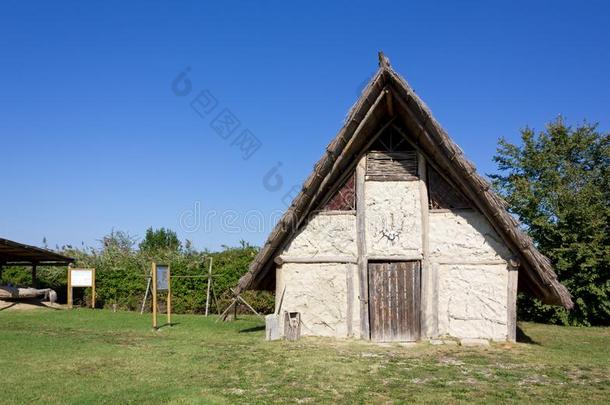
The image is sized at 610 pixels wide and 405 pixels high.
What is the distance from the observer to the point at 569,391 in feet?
22.7

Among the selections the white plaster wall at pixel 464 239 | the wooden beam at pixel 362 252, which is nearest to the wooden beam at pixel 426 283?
the white plaster wall at pixel 464 239

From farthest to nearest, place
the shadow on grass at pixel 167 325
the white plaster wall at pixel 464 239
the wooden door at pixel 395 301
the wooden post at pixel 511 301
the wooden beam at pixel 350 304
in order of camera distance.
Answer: the shadow on grass at pixel 167 325 → the wooden beam at pixel 350 304 → the wooden door at pixel 395 301 → the white plaster wall at pixel 464 239 → the wooden post at pixel 511 301

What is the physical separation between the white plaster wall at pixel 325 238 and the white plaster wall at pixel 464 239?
5.72 feet

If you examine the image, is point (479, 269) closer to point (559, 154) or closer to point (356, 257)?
point (356, 257)

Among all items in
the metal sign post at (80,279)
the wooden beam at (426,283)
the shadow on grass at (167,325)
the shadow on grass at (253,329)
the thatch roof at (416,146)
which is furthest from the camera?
the metal sign post at (80,279)

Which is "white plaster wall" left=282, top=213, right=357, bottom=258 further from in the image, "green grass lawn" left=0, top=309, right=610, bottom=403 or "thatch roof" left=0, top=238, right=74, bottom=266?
"thatch roof" left=0, top=238, right=74, bottom=266

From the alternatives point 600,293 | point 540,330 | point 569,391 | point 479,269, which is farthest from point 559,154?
point 569,391

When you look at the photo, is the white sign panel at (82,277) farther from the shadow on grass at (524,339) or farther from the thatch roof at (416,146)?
the shadow on grass at (524,339)

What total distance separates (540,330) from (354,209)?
21.5 feet

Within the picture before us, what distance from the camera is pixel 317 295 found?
11.6 metres

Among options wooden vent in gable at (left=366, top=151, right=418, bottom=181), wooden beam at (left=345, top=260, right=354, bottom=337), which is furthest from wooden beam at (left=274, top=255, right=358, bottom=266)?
wooden vent in gable at (left=366, top=151, right=418, bottom=181)

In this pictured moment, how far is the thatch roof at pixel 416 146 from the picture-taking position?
34.1ft

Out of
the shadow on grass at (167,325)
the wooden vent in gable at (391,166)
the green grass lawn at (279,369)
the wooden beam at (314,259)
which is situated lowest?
the shadow on grass at (167,325)

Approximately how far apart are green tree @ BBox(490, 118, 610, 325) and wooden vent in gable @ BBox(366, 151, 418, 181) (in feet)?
22.0
